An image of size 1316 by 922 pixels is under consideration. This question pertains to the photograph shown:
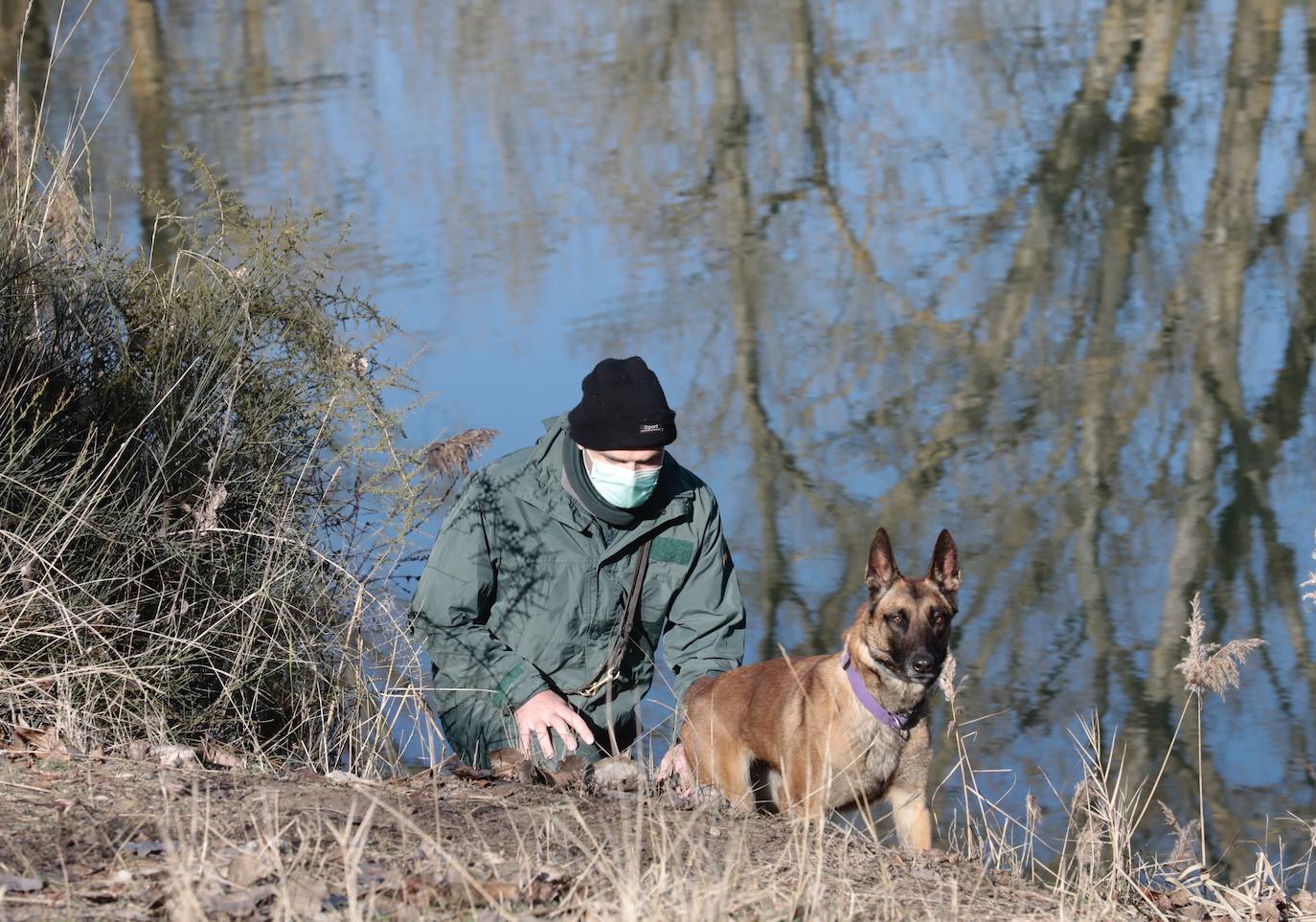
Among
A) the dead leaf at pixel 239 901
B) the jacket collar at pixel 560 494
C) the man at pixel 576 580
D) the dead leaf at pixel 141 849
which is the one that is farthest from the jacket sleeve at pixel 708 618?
the dead leaf at pixel 239 901

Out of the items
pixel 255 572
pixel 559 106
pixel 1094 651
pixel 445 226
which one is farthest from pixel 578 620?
pixel 559 106

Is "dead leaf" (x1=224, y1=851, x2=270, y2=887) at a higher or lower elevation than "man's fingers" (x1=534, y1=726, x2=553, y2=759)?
higher

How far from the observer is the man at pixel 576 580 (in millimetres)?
4906

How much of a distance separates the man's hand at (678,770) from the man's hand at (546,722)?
0.94 feet

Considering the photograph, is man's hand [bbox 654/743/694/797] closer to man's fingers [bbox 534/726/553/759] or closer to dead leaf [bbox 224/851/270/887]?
man's fingers [bbox 534/726/553/759]

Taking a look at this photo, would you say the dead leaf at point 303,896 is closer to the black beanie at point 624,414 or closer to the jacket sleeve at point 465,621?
the jacket sleeve at point 465,621

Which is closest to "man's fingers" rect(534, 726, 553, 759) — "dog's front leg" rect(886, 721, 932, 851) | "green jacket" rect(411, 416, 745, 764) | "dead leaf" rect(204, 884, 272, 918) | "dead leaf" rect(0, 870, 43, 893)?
"green jacket" rect(411, 416, 745, 764)

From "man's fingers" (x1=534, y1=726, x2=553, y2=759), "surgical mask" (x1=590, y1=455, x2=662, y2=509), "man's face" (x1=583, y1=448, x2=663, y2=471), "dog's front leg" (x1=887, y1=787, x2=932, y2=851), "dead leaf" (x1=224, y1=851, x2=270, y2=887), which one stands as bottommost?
"dog's front leg" (x1=887, y1=787, x2=932, y2=851)

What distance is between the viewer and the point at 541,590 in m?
5.15

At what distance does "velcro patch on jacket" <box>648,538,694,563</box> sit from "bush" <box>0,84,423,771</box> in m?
1.02

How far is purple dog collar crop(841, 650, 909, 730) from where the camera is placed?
511 cm

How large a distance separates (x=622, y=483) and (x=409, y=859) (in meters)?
2.04

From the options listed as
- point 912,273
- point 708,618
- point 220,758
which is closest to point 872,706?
point 708,618

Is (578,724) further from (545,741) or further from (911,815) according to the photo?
(911,815)
